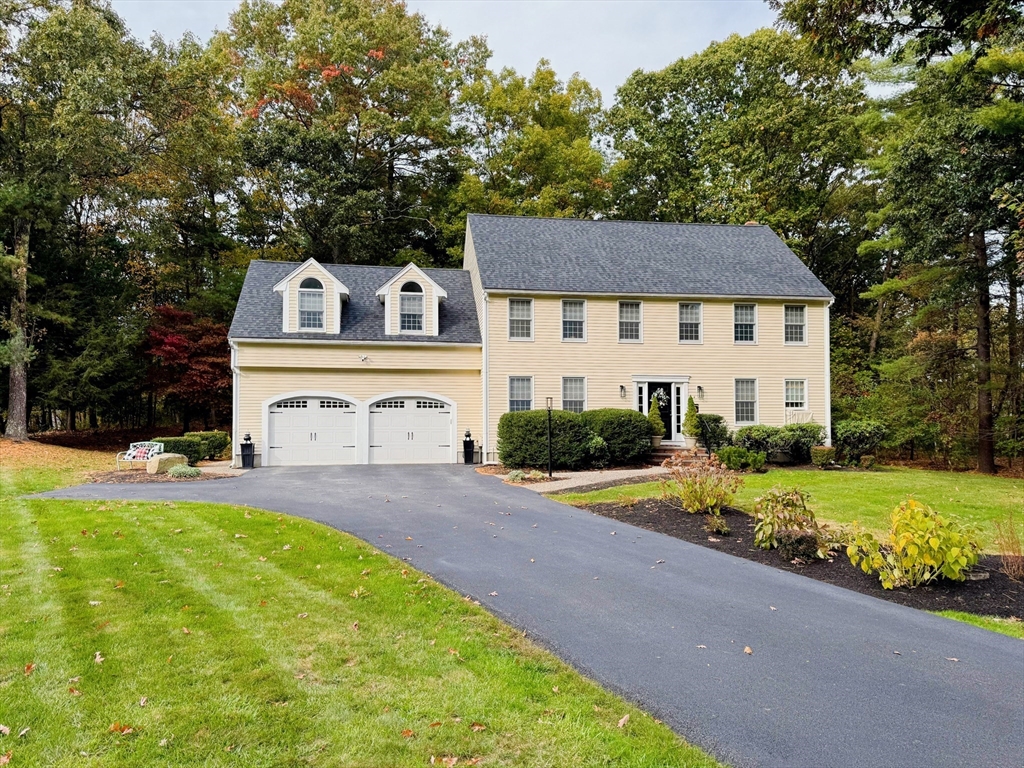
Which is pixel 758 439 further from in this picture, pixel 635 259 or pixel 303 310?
pixel 303 310

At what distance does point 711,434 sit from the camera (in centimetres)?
1822

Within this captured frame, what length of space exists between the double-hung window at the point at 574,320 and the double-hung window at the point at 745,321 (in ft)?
17.4

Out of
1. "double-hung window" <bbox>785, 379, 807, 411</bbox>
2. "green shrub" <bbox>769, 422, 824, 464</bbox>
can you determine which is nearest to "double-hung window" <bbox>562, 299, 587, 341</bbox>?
"green shrub" <bbox>769, 422, 824, 464</bbox>

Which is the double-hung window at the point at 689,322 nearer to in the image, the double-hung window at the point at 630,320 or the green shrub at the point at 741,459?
the double-hung window at the point at 630,320

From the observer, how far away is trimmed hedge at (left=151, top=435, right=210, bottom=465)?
16.4m

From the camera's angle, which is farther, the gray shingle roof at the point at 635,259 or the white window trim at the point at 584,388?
the gray shingle roof at the point at 635,259

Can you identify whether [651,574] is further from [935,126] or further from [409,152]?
[409,152]

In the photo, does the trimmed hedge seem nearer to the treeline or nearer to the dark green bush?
the treeline

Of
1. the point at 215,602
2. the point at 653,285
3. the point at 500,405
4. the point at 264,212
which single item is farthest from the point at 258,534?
the point at 264,212

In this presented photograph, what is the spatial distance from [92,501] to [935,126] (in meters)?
21.2

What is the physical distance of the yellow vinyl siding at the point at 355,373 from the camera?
18.1m

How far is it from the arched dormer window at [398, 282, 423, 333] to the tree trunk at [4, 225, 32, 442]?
12411 mm

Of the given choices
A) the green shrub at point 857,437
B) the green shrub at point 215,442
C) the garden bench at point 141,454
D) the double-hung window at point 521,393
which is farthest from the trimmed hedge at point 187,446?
the green shrub at point 857,437

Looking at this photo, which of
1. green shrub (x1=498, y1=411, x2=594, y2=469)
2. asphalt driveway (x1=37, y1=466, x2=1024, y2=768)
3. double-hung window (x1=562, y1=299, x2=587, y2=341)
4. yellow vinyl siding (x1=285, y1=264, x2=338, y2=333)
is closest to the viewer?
asphalt driveway (x1=37, y1=466, x2=1024, y2=768)
